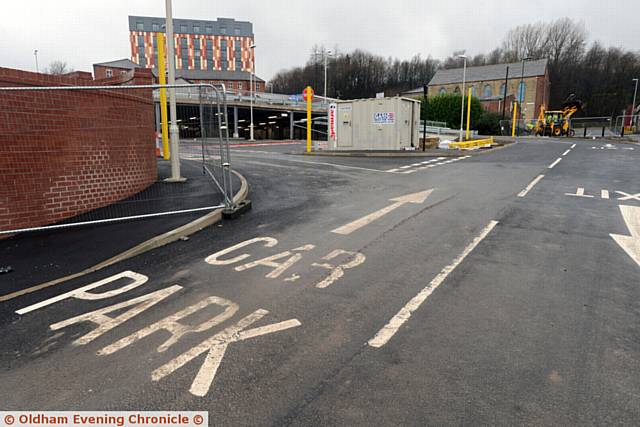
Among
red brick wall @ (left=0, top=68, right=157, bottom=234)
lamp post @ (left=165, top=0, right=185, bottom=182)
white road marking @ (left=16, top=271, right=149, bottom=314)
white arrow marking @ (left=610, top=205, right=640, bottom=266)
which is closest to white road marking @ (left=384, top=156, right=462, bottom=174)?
white arrow marking @ (left=610, top=205, right=640, bottom=266)

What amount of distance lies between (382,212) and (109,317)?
535 centimetres

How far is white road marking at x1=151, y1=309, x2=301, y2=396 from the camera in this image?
2.94 m

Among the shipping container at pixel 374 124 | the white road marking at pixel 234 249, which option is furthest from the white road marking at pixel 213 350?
the shipping container at pixel 374 124

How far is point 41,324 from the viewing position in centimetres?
389

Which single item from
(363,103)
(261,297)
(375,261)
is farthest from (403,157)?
(261,297)

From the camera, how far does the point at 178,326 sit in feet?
12.3

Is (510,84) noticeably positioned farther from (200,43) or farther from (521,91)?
(200,43)

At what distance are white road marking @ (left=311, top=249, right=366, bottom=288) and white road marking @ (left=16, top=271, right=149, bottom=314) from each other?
2.11 m

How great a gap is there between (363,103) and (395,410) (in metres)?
22.1

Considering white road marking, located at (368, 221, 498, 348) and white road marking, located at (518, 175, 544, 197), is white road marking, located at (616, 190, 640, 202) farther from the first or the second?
white road marking, located at (368, 221, 498, 348)

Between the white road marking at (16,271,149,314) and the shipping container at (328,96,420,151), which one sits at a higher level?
the shipping container at (328,96,420,151)

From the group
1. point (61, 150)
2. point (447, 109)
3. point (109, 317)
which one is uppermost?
point (447, 109)

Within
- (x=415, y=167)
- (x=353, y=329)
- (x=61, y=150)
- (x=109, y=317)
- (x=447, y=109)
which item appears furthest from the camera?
(x=447, y=109)

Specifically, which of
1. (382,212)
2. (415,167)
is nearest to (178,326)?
(382,212)
